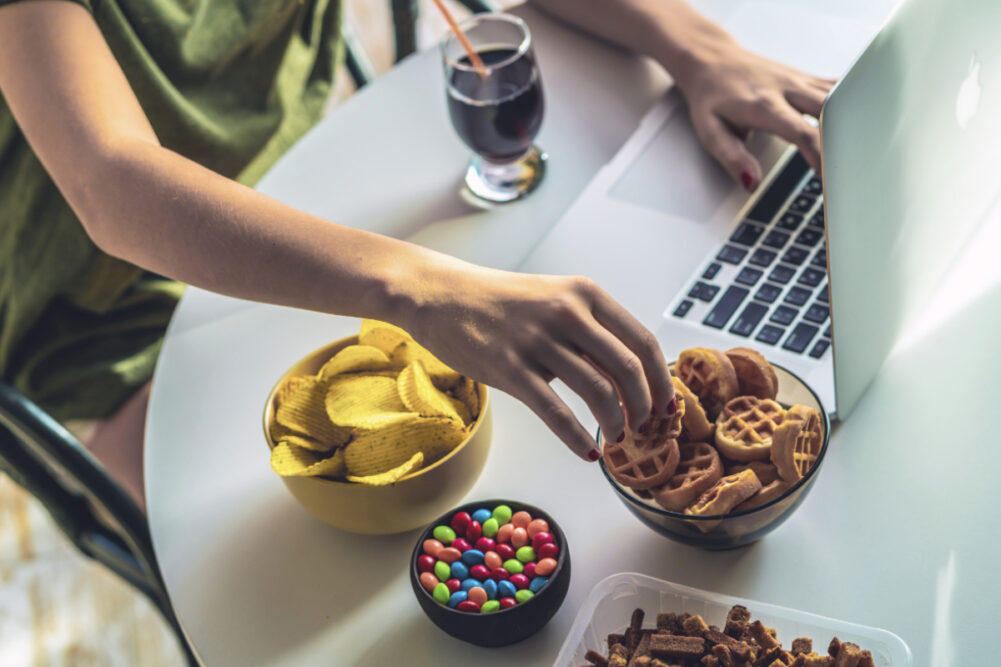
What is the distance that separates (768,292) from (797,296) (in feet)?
0.09

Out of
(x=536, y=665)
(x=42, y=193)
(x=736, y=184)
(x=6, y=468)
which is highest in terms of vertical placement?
(x=736, y=184)

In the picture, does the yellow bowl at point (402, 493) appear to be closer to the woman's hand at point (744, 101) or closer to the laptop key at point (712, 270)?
the laptop key at point (712, 270)

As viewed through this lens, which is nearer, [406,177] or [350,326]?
[350,326]

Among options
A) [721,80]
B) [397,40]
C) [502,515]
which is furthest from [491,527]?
[397,40]

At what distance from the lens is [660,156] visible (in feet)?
3.62

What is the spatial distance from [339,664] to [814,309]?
0.52 m

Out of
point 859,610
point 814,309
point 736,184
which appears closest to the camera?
point 859,610

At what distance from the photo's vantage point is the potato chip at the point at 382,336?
849 millimetres

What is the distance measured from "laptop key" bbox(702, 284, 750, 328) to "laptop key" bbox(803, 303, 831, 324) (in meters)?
0.06

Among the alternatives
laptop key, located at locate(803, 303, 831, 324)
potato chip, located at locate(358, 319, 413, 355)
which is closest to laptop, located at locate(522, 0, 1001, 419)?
laptop key, located at locate(803, 303, 831, 324)

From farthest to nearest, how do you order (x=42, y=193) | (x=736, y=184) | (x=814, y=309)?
(x=42, y=193) < (x=736, y=184) < (x=814, y=309)

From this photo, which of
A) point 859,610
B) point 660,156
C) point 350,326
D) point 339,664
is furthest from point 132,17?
point 859,610

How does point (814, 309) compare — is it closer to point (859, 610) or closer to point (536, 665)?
point (859, 610)

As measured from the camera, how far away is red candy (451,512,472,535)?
755 mm
